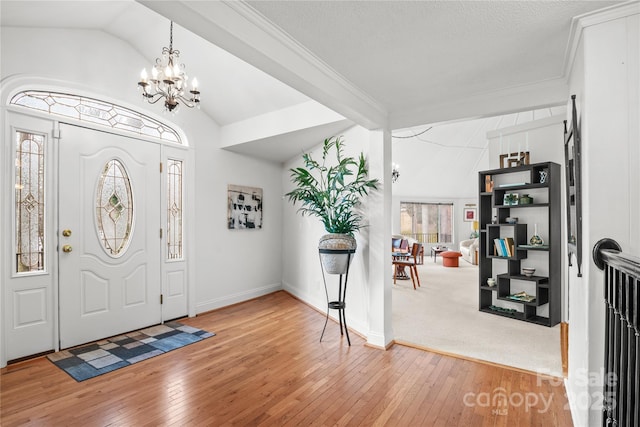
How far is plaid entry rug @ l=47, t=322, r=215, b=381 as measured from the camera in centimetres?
287

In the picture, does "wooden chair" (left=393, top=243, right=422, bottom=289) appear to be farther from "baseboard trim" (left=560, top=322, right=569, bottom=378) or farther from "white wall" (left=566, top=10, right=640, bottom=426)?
"white wall" (left=566, top=10, right=640, bottom=426)

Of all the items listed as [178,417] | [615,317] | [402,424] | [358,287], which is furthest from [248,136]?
[615,317]

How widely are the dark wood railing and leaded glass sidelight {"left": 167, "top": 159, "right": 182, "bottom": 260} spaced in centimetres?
421

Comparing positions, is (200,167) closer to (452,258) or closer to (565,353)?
(565,353)

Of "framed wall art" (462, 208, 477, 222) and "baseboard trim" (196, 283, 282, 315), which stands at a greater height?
"framed wall art" (462, 208, 477, 222)

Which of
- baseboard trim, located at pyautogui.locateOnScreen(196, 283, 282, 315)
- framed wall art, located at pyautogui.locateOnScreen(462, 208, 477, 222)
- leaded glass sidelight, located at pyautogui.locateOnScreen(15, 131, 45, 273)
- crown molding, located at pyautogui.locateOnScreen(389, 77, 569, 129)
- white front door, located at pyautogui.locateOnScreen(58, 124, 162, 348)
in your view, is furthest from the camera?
framed wall art, located at pyautogui.locateOnScreen(462, 208, 477, 222)

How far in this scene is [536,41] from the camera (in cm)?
205

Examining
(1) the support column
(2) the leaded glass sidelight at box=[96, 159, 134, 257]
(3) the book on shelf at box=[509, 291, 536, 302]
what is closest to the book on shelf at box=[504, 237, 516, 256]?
(3) the book on shelf at box=[509, 291, 536, 302]

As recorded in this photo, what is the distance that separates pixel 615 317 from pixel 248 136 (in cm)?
410

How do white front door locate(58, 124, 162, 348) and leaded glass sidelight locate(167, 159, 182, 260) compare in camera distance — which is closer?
white front door locate(58, 124, 162, 348)

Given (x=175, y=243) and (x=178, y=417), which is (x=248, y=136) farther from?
(x=178, y=417)

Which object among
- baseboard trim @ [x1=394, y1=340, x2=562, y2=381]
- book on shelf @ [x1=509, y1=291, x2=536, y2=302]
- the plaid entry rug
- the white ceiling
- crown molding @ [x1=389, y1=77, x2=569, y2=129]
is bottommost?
baseboard trim @ [x1=394, y1=340, x2=562, y2=381]

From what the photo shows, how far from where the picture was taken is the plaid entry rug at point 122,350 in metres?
2.87

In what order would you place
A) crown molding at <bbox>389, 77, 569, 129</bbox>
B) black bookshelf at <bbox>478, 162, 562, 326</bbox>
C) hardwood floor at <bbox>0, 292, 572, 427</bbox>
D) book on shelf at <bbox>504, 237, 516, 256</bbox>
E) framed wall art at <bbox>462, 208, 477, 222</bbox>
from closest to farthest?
hardwood floor at <bbox>0, 292, 572, 427</bbox>
crown molding at <bbox>389, 77, 569, 129</bbox>
black bookshelf at <bbox>478, 162, 562, 326</bbox>
book on shelf at <bbox>504, 237, 516, 256</bbox>
framed wall art at <bbox>462, 208, 477, 222</bbox>
